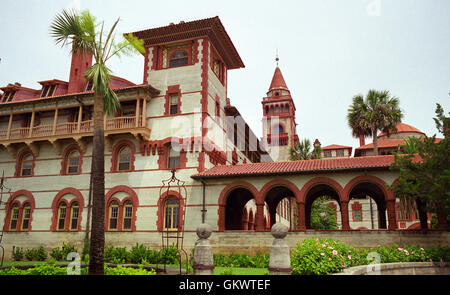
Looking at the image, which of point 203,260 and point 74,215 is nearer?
point 203,260

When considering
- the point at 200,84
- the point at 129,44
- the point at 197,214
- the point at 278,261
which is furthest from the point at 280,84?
the point at 278,261

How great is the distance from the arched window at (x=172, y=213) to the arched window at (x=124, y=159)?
4.12 meters

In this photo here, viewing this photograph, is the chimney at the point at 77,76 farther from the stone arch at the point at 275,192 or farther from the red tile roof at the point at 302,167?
the stone arch at the point at 275,192

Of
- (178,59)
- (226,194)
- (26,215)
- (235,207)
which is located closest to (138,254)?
(226,194)

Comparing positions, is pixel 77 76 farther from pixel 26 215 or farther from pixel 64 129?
pixel 26 215

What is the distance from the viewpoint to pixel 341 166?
22125mm

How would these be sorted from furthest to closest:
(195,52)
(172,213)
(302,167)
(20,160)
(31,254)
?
(20,160)
(195,52)
(31,254)
(172,213)
(302,167)

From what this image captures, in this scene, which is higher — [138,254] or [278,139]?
[278,139]

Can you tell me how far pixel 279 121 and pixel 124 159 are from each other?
4506 centimetres

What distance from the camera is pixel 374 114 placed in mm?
34750

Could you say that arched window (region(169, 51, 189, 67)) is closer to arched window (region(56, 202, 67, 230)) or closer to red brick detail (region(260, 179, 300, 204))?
Answer: red brick detail (region(260, 179, 300, 204))

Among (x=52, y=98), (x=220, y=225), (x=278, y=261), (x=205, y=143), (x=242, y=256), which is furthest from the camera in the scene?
(x=52, y=98)
